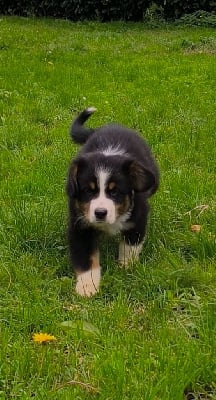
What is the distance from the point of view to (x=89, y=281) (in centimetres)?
378

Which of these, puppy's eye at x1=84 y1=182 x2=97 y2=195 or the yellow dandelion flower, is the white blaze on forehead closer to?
puppy's eye at x1=84 y1=182 x2=97 y2=195

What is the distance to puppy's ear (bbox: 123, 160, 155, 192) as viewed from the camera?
3.98 metres

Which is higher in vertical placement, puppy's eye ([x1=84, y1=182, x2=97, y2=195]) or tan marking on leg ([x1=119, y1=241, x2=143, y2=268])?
puppy's eye ([x1=84, y1=182, x2=97, y2=195])

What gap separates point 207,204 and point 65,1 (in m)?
16.9

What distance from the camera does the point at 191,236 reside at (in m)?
4.36

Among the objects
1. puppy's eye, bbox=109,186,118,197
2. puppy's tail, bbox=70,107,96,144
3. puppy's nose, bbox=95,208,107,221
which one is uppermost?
puppy's eye, bbox=109,186,118,197

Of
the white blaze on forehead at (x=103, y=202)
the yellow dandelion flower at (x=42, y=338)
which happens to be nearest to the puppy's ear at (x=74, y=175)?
the white blaze on forehead at (x=103, y=202)

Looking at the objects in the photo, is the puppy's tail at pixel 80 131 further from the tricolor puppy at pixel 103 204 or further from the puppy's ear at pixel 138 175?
the puppy's ear at pixel 138 175

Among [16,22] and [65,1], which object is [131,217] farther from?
[65,1]

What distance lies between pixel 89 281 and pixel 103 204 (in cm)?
42

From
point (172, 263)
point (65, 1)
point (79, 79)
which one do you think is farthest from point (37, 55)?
point (65, 1)

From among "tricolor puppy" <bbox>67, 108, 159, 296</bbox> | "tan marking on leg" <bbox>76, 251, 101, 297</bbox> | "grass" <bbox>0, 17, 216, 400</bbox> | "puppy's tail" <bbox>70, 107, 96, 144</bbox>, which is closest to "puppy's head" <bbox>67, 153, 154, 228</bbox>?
"tricolor puppy" <bbox>67, 108, 159, 296</bbox>

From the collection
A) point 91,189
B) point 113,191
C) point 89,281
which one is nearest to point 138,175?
point 113,191

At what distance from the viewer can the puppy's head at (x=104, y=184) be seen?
151 inches
